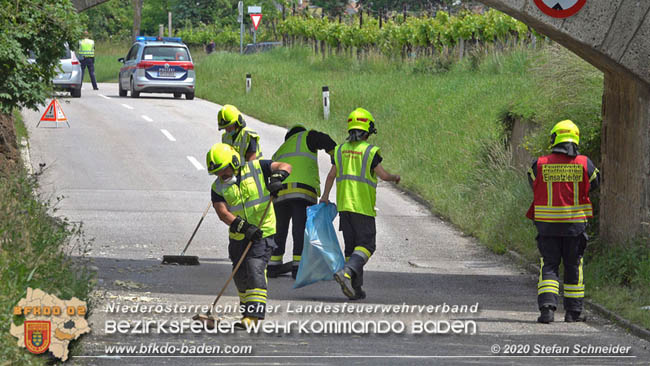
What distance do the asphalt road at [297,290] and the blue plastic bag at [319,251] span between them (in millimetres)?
236

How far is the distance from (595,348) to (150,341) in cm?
333

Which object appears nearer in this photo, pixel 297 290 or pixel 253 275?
pixel 253 275

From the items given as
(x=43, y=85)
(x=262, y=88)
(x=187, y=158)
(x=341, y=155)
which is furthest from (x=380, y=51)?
(x=341, y=155)

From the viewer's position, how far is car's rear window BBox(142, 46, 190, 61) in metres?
32.2

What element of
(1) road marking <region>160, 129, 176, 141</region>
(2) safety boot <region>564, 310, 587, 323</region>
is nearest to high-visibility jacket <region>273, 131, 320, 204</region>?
(2) safety boot <region>564, 310, 587, 323</region>

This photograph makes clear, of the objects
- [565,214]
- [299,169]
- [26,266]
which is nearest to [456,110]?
[299,169]

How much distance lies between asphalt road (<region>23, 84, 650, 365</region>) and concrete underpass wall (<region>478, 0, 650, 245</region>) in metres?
1.33

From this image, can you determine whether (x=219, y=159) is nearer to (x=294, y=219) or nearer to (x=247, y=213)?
(x=247, y=213)

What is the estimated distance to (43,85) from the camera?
42.6 ft

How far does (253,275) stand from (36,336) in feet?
7.20

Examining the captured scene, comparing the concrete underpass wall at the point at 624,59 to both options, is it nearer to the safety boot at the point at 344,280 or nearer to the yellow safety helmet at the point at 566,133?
the yellow safety helmet at the point at 566,133

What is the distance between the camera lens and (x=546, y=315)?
30.5 feet

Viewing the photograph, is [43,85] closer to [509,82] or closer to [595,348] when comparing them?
[595,348]

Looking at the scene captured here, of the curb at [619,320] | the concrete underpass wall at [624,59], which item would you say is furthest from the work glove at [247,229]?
the concrete underpass wall at [624,59]
